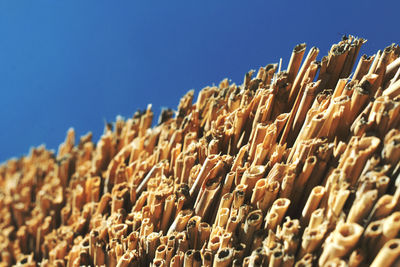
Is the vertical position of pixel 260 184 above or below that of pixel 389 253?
above

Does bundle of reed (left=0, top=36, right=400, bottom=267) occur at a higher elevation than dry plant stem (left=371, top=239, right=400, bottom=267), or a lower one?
higher

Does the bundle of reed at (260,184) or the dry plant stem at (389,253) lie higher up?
the bundle of reed at (260,184)

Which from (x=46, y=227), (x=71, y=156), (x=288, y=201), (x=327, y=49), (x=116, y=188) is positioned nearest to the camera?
(x=288, y=201)

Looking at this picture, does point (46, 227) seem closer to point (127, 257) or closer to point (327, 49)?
point (127, 257)

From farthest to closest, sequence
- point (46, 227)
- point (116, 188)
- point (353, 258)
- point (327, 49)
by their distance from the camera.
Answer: point (46, 227) → point (116, 188) → point (327, 49) → point (353, 258)

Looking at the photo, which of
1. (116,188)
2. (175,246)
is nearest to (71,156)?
(116,188)

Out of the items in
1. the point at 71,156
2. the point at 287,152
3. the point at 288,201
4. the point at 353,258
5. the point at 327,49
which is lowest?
the point at 353,258

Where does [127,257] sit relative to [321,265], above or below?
above

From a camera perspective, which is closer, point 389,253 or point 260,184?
point 389,253
